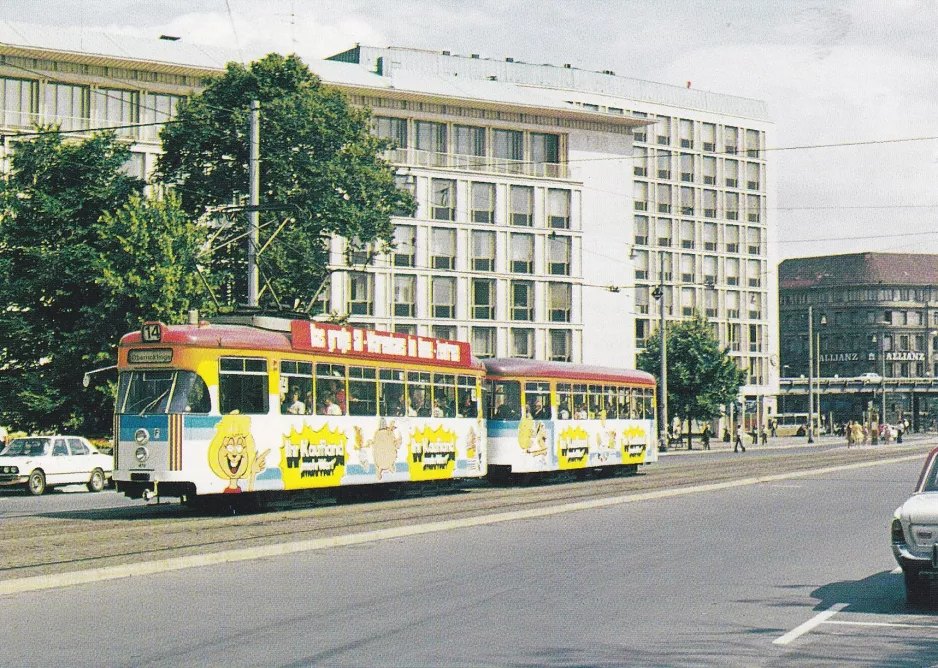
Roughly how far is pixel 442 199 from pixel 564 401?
137 ft

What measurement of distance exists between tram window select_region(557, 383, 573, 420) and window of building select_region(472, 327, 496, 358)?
41238 millimetres

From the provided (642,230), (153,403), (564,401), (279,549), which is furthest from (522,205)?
(279,549)

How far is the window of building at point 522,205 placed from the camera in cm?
7562

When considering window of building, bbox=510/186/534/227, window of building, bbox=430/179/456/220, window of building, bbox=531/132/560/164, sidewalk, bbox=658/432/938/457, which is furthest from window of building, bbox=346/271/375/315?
sidewalk, bbox=658/432/938/457

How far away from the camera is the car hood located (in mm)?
11055

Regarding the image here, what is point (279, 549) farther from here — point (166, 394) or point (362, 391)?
point (362, 391)

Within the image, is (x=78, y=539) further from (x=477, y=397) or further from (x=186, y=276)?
(x=186, y=276)

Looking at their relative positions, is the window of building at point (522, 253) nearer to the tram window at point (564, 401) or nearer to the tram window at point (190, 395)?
the tram window at point (564, 401)

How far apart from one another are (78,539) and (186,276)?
22.8 meters

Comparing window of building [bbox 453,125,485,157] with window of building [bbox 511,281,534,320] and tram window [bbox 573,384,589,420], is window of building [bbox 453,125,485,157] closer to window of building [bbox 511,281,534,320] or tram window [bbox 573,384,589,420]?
window of building [bbox 511,281,534,320]

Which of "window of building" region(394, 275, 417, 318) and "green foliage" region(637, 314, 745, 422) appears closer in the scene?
"window of building" region(394, 275, 417, 318)

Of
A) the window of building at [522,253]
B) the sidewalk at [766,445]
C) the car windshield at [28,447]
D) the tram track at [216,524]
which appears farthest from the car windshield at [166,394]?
the window of building at [522,253]

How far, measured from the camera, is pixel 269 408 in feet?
71.7

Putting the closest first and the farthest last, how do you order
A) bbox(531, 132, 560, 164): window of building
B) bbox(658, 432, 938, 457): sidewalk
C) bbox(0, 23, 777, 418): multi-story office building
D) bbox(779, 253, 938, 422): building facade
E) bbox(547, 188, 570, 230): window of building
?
bbox(0, 23, 777, 418): multi-story office building, bbox(658, 432, 938, 457): sidewalk, bbox(531, 132, 560, 164): window of building, bbox(547, 188, 570, 230): window of building, bbox(779, 253, 938, 422): building facade
